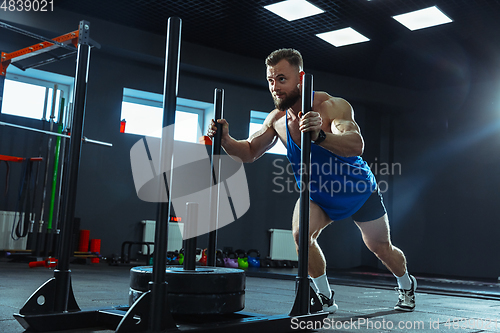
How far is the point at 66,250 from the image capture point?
4.35 feet

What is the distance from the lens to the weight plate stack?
1222 millimetres

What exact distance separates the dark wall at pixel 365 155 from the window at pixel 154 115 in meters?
0.16

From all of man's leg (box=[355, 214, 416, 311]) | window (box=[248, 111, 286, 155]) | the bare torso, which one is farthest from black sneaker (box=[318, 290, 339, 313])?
window (box=[248, 111, 286, 155])

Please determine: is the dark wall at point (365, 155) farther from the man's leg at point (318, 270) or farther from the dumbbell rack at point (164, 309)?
the dumbbell rack at point (164, 309)

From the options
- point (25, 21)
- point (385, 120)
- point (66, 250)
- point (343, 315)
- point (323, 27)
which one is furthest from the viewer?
point (385, 120)

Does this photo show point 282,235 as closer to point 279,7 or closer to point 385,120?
point 385,120

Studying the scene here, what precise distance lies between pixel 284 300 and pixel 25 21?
4568mm

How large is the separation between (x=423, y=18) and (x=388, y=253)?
417cm

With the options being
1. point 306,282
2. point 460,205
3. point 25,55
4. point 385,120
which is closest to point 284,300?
point 306,282

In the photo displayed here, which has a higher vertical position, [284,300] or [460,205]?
[460,205]

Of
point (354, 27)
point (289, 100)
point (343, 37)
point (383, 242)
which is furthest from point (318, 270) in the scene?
Result: point (343, 37)

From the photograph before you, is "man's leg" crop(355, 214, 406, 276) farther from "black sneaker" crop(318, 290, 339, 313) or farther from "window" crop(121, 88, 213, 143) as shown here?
"window" crop(121, 88, 213, 143)

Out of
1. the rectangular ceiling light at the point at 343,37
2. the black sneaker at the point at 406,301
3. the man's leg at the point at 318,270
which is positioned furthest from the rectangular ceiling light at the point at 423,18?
the man's leg at the point at 318,270

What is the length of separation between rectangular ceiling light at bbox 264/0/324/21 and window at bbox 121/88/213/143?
2.01m
